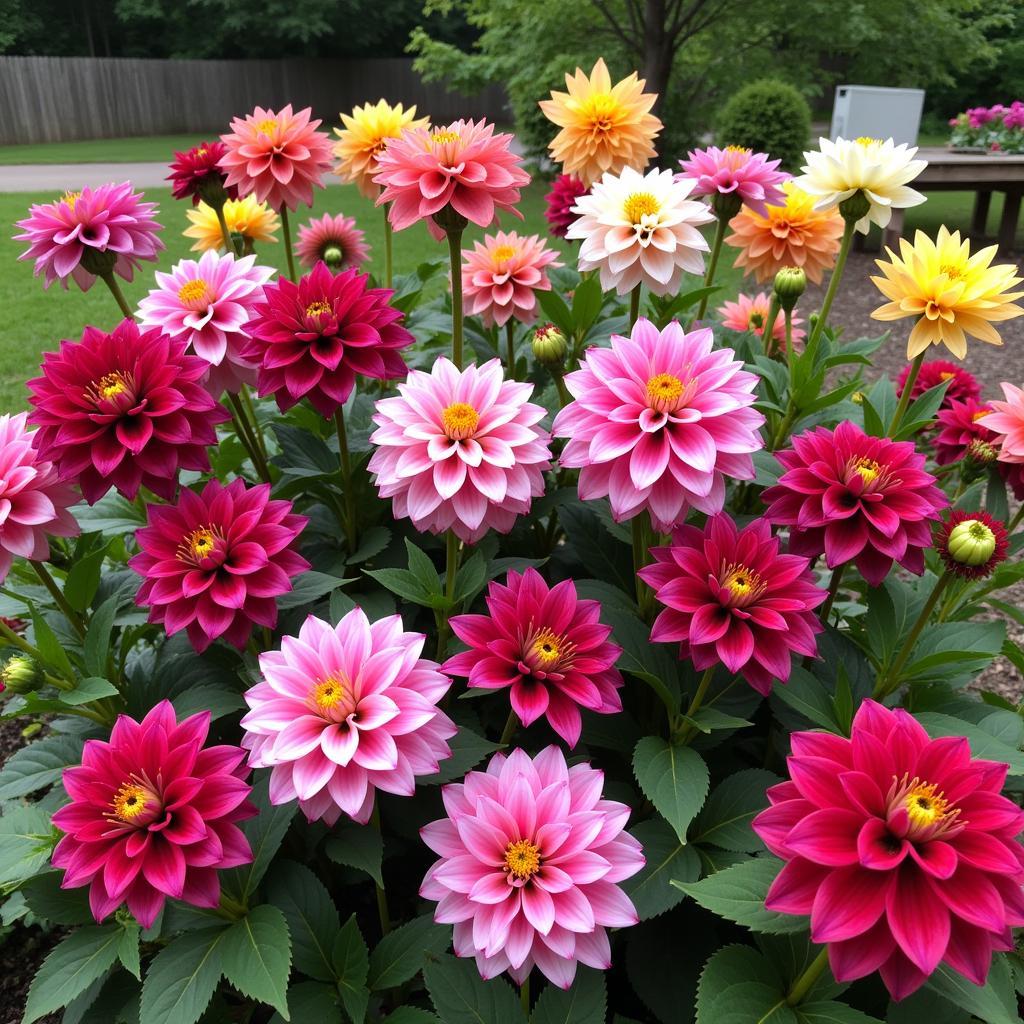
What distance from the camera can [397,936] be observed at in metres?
1.51

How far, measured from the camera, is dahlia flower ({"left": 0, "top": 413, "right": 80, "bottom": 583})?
1492 millimetres

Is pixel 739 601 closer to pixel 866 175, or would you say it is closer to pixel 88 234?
pixel 866 175

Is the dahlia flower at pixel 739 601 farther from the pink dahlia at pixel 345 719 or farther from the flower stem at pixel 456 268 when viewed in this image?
the flower stem at pixel 456 268

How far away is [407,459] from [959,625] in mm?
1218

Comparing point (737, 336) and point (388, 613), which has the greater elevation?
point (737, 336)

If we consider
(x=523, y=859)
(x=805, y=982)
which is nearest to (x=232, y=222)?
(x=523, y=859)

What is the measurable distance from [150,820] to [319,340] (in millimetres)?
924

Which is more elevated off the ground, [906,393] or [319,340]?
[319,340]

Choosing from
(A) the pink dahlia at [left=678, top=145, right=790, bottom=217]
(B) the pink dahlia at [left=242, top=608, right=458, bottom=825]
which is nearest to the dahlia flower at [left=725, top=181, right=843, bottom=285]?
(A) the pink dahlia at [left=678, top=145, right=790, bottom=217]

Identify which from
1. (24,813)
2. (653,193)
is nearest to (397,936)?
(24,813)

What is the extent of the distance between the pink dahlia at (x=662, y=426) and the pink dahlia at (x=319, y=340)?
0.44 m

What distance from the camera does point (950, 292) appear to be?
176cm

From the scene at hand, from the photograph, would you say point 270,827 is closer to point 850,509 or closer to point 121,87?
point 850,509

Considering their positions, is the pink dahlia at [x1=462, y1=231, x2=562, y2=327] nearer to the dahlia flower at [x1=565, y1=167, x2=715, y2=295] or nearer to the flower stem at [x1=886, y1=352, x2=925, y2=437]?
the dahlia flower at [x1=565, y1=167, x2=715, y2=295]
